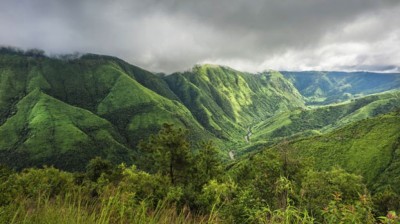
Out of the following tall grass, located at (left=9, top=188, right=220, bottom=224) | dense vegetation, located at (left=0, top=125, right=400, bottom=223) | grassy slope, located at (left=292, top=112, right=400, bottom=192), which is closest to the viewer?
tall grass, located at (left=9, top=188, right=220, bottom=224)

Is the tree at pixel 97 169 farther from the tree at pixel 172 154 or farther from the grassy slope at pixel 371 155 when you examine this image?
the grassy slope at pixel 371 155

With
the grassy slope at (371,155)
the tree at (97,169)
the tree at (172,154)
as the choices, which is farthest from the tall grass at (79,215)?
the grassy slope at (371,155)

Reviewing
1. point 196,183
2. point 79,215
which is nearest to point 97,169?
point 196,183

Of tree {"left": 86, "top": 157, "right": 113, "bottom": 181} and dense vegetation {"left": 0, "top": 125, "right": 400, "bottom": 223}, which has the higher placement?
dense vegetation {"left": 0, "top": 125, "right": 400, "bottom": 223}

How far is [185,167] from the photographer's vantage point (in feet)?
178

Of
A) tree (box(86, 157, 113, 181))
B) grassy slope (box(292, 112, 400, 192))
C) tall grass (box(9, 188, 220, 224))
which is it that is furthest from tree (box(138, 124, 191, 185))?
grassy slope (box(292, 112, 400, 192))

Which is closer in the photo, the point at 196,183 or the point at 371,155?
the point at 196,183

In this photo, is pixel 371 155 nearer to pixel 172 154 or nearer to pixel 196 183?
pixel 196 183

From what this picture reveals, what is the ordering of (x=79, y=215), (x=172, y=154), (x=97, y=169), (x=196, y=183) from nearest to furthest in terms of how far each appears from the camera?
1. (x=79, y=215)
2. (x=196, y=183)
3. (x=172, y=154)
4. (x=97, y=169)

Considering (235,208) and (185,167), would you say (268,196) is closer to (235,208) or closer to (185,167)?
(235,208)

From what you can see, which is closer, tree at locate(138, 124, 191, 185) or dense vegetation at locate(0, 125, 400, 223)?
dense vegetation at locate(0, 125, 400, 223)

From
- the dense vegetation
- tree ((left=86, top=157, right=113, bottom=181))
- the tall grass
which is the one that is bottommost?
tree ((left=86, top=157, right=113, bottom=181))

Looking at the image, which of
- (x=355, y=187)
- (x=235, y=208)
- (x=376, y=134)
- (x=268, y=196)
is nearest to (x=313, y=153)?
(x=376, y=134)

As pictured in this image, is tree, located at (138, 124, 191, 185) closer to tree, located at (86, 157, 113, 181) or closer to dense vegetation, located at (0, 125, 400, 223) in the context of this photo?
dense vegetation, located at (0, 125, 400, 223)
